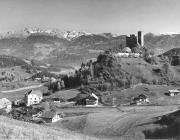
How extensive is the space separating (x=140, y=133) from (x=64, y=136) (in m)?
42.1

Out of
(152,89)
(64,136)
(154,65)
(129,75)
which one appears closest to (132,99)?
(152,89)

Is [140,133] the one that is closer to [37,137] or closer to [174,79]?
[37,137]

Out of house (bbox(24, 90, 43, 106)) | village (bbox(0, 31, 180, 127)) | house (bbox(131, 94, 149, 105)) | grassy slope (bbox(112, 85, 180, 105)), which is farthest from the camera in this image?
house (bbox(24, 90, 43, 106))

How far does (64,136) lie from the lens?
3172cm

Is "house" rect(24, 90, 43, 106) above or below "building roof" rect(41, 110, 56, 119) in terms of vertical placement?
below

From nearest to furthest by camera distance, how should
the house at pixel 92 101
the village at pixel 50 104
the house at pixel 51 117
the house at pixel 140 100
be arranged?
1. the house at pixel 51 117
2. the village at pixel 50 104
3. the house at pixel 140 100
4. the house at pixel 92 101

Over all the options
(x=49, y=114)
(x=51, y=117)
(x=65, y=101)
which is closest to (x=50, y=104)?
(x=65, y=101)

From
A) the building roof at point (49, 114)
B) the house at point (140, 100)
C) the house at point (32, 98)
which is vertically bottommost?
the house at point (32, 98)

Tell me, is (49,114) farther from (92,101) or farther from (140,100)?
(140,100)

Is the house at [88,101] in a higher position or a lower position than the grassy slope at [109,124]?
lower

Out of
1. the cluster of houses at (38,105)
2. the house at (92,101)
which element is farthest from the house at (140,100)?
the cluster of houses at (38,105)

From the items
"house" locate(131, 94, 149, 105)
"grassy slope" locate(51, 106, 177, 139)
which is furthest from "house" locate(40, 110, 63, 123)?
"house" locate(131, 94, 149, 105)

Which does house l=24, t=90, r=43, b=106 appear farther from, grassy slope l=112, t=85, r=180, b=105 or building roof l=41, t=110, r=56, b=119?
building roof l=41, t=110, r=56, b=119

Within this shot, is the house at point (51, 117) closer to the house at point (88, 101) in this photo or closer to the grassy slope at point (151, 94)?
the house at point (88, 101)
